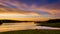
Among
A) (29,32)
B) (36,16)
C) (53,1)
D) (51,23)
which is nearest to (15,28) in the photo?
(29,32)

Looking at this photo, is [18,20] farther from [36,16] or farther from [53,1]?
[53,1]

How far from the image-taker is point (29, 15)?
1.34 metres

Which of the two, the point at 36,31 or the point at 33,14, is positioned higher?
the point at 33,14

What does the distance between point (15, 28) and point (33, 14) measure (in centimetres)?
24

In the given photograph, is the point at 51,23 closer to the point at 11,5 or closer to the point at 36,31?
the point at 36,31

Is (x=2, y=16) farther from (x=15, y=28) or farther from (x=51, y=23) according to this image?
(x=51, y=23)

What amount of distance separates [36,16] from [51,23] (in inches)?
6.9

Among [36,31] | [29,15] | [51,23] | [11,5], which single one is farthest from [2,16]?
[51,23]

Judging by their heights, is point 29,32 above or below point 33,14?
below

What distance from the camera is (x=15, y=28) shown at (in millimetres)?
1358

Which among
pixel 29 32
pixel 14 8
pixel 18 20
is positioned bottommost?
pixel 29 32

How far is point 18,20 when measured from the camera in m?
1.34

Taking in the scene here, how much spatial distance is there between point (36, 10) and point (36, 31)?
0.22 metres

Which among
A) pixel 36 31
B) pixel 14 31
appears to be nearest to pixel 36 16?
pixel 36 31
